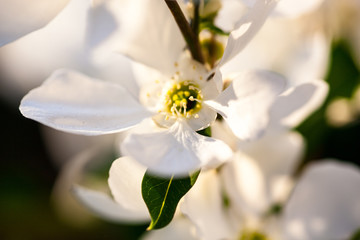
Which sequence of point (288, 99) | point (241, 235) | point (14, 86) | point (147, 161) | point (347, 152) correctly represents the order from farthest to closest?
point (14, 86), point (347, 152), point (241, 235), point (288, 99), point (147, 161)

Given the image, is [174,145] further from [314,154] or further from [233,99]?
[314,154]

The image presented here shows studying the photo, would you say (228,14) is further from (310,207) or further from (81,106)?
(310,207)

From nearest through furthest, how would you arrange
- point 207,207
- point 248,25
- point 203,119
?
point 248,25, point 203,119, point 207,207

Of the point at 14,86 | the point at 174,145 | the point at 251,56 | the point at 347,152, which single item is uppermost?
the point at 174,145

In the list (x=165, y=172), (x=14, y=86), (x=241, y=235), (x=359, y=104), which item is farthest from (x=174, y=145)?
(x=14, y=86)

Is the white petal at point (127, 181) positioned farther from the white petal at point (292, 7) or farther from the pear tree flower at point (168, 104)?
the white petal at point (292, 7)

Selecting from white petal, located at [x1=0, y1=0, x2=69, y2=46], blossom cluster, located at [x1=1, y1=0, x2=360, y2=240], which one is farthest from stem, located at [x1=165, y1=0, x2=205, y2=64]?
white petal, located at [x1=0, y1=0, x2=69, y2=46]

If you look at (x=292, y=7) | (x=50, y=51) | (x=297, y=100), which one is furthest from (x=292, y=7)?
(x=50, y=51)
